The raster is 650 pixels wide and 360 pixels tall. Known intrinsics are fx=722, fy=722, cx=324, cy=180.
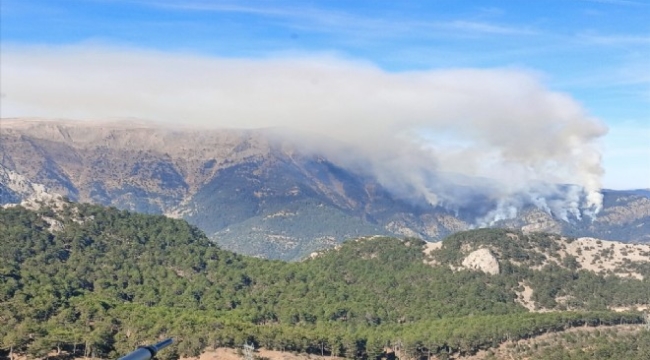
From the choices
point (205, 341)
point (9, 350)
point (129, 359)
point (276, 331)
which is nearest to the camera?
point (129, 359)

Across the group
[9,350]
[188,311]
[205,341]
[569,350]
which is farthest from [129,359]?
[569,350]

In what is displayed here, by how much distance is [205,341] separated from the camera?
150 meters

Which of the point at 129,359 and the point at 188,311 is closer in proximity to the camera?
the point at 129,359

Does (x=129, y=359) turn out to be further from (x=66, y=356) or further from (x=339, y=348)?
(x=339, y=348)

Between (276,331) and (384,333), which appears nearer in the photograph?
(276,331)

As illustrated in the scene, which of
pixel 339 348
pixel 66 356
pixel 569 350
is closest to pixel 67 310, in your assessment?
pixel 66 356

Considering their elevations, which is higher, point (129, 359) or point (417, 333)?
point (129, 359)

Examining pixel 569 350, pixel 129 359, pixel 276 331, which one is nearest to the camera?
pixel 129 359

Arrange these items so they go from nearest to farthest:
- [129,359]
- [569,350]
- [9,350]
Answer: [129,359] → [9,350] → [569,350]

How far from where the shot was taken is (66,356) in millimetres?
133125

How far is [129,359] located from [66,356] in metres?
99.6

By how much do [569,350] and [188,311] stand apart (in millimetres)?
95533

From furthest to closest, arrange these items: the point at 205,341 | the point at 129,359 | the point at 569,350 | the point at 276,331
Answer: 1. the point at 569,350
2. the point at 276,331
3. the point at 205,341
4. the point at 129,359

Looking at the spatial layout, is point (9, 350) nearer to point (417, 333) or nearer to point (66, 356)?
point (66, 356)
